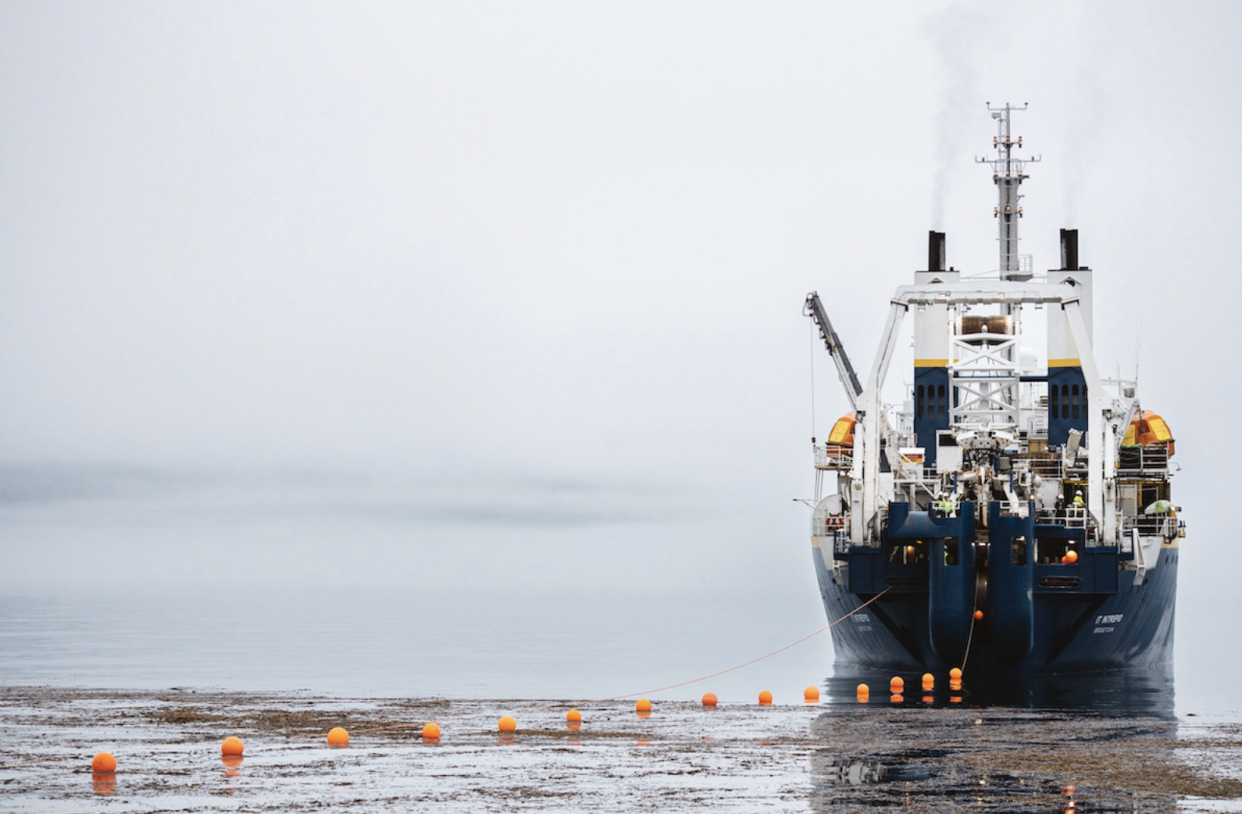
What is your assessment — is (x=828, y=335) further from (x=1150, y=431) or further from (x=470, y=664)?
(x=470, y=664)

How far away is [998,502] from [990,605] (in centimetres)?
295

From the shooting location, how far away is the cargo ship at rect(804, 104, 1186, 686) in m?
41.9

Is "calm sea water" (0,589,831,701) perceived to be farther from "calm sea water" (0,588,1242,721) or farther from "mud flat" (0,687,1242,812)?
"mud flat" (0,687,1242,812)

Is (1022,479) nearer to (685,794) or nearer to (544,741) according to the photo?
(544,741)

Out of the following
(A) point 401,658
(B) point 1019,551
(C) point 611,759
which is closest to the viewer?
(C) point 611,759

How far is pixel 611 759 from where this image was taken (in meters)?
26.2

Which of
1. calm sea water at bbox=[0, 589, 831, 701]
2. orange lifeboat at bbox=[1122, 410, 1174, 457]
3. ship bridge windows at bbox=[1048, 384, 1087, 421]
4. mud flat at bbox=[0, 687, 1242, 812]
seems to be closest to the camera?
mud flat at bbox=[0, 687, 1242, 812]

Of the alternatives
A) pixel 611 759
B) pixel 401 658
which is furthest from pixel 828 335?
pixel 611 759

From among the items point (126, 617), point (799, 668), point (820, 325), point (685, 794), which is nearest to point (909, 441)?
point (820, 325)

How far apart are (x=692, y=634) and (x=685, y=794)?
90.7 m

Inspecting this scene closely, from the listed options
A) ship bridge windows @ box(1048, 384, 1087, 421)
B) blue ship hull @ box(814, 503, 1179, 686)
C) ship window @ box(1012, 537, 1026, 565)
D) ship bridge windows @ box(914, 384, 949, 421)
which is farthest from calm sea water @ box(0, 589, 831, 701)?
ship bridge windows @ box(1048, 384, 1087, 421)

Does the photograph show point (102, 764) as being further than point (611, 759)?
No

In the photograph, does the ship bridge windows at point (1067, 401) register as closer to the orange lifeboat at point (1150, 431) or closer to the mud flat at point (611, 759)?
the orange lifeboat at point (1150, 431)

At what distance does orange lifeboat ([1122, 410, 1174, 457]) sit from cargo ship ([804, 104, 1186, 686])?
10cm
